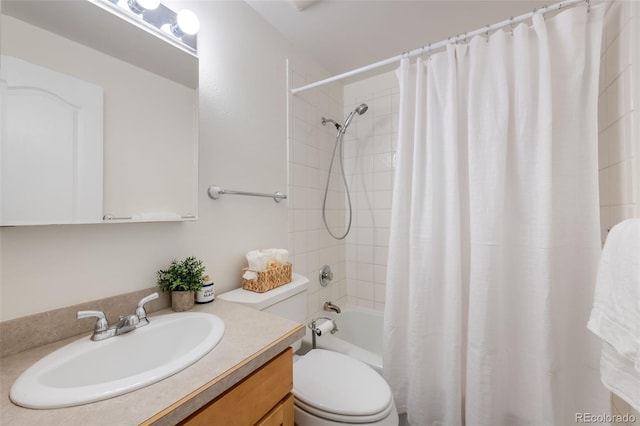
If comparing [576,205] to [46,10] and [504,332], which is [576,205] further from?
[46,10]

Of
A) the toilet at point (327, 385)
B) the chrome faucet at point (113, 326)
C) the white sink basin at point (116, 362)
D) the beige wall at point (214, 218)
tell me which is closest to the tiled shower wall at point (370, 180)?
the beige wall at point (214, 218)

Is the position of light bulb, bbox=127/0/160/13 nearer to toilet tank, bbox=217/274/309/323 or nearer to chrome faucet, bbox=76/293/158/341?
chrome faucet, bbox=76/293/158/341

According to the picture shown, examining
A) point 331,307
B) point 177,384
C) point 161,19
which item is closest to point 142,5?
point 161,19

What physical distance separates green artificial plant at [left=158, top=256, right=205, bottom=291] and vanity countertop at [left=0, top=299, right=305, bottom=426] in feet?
0.81

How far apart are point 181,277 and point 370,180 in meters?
1.61

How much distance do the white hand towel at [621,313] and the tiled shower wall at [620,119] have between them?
0.28m

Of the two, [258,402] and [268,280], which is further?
[268,280]

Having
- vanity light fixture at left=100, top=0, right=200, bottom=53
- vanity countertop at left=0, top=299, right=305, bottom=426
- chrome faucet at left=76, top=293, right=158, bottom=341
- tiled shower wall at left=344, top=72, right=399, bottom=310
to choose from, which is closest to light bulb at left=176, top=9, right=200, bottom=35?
vanity light fixture at left=100, top=0, right=200, bottom=53

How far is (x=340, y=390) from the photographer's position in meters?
1.02

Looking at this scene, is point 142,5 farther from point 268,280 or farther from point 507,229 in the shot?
point 507,229

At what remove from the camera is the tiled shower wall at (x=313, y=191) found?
1684 millimetres

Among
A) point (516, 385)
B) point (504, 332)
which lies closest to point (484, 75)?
point (504, 332)

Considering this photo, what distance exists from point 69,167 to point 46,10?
45 centimetres

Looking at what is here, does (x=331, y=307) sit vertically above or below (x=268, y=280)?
below
